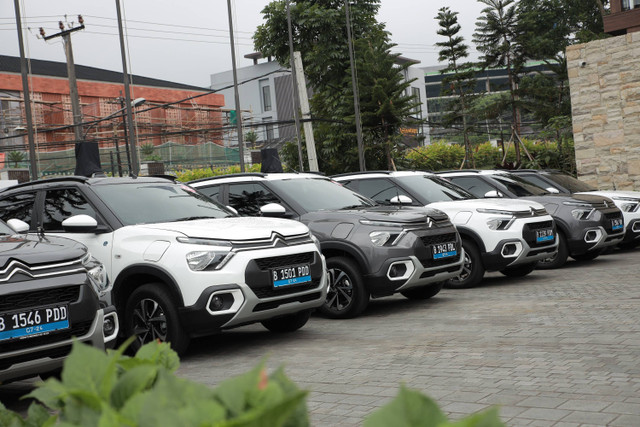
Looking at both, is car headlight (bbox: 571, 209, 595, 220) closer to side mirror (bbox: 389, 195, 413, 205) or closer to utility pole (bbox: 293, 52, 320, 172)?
side mirror (bbox: 389, 195, 413, 205)

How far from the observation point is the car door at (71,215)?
305 inches

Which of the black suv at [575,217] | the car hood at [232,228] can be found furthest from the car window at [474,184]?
the car hood at [232,228]

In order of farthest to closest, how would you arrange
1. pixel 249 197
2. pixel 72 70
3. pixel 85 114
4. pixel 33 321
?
pixel 85 114
pixel 72 70
pixel 249 197
pixel 33 321

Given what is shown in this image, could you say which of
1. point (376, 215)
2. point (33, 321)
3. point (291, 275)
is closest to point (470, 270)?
point (376, 215)

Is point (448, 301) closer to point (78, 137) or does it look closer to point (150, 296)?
point (150, 296)

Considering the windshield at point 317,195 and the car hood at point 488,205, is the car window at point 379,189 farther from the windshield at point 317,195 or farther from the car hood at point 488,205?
the windshield at point 317,195

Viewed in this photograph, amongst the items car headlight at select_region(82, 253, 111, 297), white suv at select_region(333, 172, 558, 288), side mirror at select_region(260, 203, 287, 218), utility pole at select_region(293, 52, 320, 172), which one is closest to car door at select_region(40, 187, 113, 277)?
car headlight at select_region(82, 253, 111, 297)

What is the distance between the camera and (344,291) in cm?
936

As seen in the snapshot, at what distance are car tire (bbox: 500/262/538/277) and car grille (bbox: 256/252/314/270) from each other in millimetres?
5626

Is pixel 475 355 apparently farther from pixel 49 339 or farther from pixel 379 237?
pixel 49 339

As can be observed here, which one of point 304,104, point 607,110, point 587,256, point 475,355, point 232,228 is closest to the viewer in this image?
point 475,355

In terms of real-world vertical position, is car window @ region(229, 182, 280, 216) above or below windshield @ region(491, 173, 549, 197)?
above

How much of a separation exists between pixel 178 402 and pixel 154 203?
7305 mm

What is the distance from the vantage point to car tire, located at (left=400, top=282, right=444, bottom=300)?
10484 mm
